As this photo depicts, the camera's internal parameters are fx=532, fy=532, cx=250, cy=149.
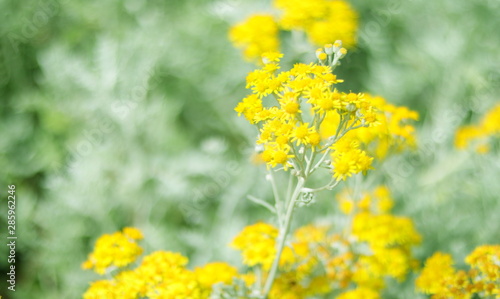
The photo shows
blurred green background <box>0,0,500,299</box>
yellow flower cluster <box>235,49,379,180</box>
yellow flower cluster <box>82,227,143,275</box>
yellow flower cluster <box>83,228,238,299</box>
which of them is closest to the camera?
yellow flower cluster <box>235,49,379,180</box>

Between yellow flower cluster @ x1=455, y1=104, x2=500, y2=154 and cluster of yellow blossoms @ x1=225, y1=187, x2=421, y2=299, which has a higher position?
yellow flower cluster @ x1=455, y1=104, x2=500, y2=154

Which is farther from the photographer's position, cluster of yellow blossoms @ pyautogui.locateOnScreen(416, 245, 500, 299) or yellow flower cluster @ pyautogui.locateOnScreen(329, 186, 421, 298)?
yellow flower cluster @ pyautogui.locateOnScreen(329, 186, 421, 298)

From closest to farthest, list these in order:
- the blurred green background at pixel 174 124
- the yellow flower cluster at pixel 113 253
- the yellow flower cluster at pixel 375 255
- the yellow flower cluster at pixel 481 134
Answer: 1. the yellow flower cluster at pixel 113 253
2. the yellow flower cluster at pixel 375 255
3. the yellow flower cluster at pixel 481 134
4. the blurred green background at pixel 174 124

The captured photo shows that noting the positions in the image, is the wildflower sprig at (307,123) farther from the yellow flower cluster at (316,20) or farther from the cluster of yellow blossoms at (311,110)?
the yellow flower cluster at (316,20)

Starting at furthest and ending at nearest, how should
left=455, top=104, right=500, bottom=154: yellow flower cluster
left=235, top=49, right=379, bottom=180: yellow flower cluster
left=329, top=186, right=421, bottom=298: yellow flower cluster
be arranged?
left=455, top=104, right=500, bottom=154: yellow flower cluster
left=329, top=186, right=421, bottom=298: yellow flower cluster
left=235, top=49, right=379, bottom=180: yellow flower cluster

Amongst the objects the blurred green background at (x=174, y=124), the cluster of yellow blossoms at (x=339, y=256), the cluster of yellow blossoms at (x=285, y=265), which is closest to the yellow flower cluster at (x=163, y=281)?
the cluster of yellow blossoms at (x=285, y=265)

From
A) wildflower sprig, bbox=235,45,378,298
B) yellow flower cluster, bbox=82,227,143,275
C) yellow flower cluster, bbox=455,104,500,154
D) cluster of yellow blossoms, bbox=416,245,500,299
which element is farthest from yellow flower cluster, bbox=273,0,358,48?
yellow flower cluster, bbox=82,227,143,275

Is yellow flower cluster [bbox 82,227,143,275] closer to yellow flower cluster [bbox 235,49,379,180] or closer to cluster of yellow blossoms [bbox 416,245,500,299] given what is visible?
yellow flower cluster [bbox 235,49,379,180]
